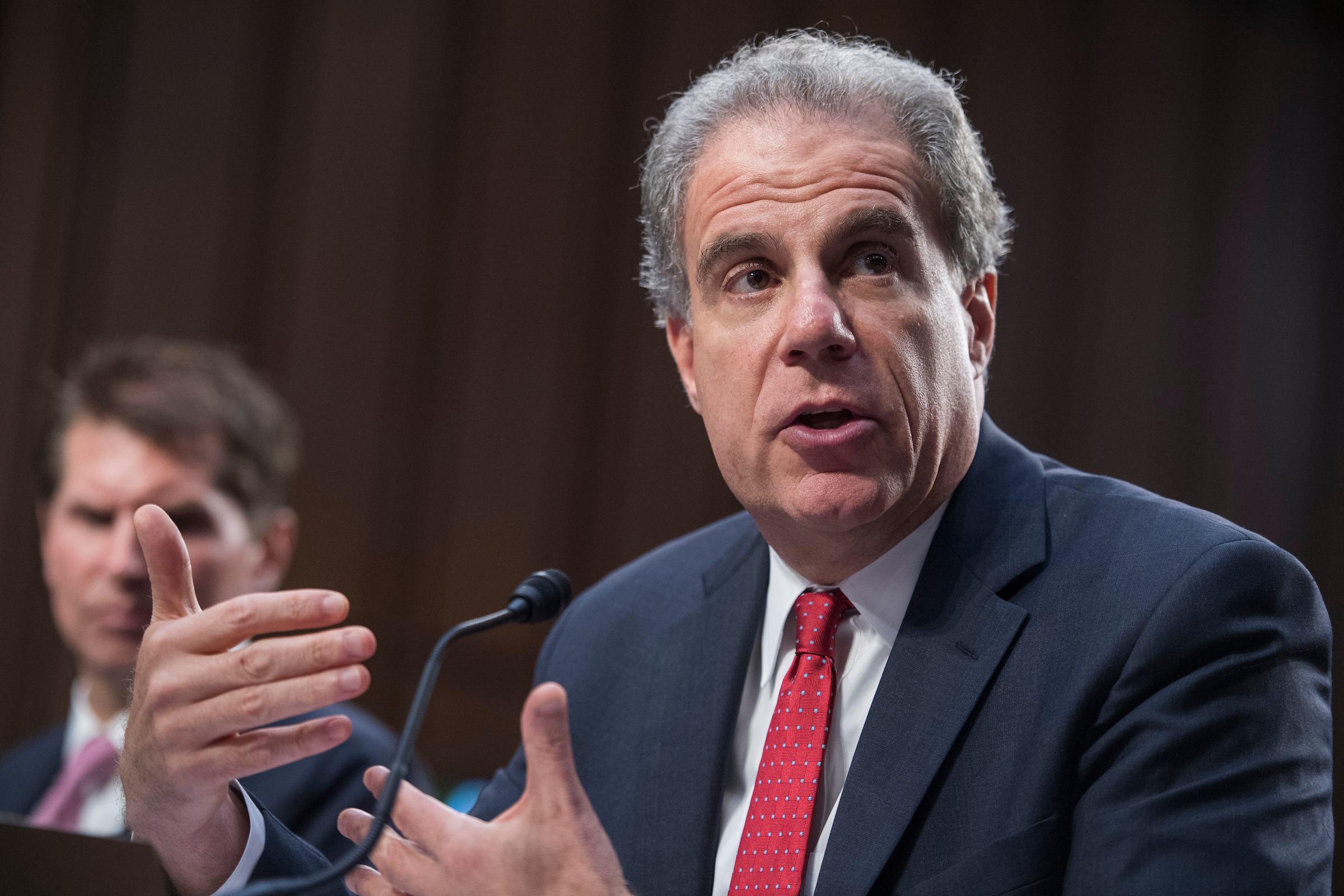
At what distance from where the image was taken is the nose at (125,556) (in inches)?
94.8

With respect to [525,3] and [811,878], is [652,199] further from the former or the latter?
[525,3]

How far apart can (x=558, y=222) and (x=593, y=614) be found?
8.61ft

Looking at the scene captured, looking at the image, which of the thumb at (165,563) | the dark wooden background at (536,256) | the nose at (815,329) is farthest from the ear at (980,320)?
the dark wooden background at (536,256)

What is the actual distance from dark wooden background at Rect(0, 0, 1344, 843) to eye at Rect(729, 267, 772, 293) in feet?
8.65

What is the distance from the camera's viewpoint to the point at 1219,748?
1.12 metres

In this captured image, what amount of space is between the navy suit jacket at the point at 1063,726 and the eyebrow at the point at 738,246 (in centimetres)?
40

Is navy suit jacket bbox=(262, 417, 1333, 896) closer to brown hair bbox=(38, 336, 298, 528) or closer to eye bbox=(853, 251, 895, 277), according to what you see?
eye bbox=(853, 251, 895, 277)

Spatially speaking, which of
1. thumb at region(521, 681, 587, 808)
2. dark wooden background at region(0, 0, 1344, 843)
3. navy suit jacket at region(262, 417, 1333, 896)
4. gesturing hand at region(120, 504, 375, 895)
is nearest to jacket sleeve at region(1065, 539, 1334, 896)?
navy suit jacket at region(262, 417, 1333, 896)

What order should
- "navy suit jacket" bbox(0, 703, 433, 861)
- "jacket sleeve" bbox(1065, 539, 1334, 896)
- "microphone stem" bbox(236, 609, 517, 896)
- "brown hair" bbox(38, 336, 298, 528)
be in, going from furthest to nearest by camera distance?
"brown hair" bbox(38, 336, 298, 528)
"navy suit jacket" bbox(0, 703, 433, 861)
"jacket sleeve" bbox(1065, 539, 1334, 896)
"microphone stem" bbox(236, 609, 517, 896)

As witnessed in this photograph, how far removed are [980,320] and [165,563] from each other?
1.11 meters

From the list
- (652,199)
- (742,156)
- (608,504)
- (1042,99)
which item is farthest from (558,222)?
(742,156)

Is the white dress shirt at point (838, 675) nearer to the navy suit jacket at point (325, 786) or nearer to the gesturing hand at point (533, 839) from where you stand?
the gesturing hand at point (533, 839)

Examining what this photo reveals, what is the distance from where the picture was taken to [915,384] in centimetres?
139

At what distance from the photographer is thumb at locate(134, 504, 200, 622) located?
4.01 ft
